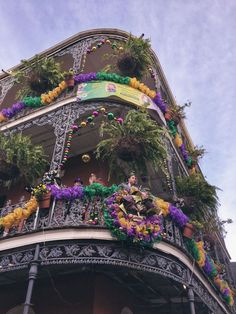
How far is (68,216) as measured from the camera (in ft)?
23.7

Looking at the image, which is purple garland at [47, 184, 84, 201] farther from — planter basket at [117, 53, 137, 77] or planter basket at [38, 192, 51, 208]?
planter basket at [117, 53, 137, 77]

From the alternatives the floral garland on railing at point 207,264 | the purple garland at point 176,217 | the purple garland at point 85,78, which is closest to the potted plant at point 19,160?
the purple garland at point 85,78

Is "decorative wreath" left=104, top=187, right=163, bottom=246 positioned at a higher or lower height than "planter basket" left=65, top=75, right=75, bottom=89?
lower

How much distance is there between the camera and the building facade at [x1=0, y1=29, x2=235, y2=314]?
6.83 m

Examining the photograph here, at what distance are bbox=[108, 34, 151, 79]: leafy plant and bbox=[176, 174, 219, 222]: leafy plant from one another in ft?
14.4

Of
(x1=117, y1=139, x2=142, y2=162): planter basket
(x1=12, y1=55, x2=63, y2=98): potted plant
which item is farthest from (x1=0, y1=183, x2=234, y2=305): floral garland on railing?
(x1=12, y1=55, x2=63, y2=98): potted plant

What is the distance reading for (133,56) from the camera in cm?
1105

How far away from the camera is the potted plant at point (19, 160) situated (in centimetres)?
886

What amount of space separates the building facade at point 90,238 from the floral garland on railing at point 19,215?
0.11ft

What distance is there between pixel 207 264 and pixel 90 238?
4272mm

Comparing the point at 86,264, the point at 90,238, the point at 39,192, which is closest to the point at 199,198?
the point at 86,264

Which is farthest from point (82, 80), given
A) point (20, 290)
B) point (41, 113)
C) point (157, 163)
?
point (20, 290)

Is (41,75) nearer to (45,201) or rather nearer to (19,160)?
(19,160)

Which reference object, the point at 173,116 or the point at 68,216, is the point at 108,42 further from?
the point at 68,216
